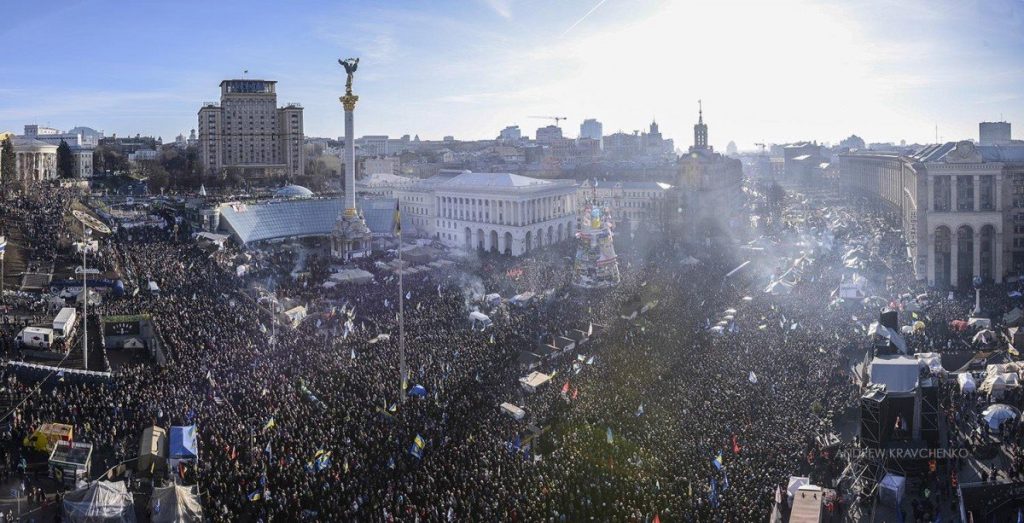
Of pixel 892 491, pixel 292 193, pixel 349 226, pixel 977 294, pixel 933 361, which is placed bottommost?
pixel 892 491

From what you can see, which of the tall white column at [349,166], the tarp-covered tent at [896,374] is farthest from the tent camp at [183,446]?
the tall white column at [349,166]

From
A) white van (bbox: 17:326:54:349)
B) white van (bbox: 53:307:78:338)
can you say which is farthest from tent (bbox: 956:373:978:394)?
white van (bbox: 53:307:78:338)

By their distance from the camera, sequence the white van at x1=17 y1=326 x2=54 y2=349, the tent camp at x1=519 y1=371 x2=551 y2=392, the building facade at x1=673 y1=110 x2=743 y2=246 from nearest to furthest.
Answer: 1. the tent camp at x1=519 y1=371 x2=551 y2=392
2. the white van at x1=17 y1=326 x2=54 y2=349
3. the building facade at x1=673 y1=110 x2=743 y2=246

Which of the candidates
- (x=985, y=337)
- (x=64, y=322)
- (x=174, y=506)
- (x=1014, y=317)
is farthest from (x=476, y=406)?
(x=1014, y=317)

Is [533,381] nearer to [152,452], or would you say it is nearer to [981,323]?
[152,452]

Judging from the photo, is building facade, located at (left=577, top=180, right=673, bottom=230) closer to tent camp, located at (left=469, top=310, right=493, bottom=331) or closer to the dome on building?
the dome on building
